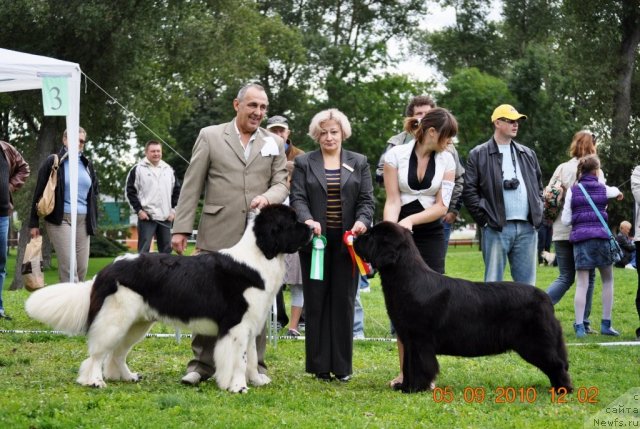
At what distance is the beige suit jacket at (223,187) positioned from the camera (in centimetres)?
676

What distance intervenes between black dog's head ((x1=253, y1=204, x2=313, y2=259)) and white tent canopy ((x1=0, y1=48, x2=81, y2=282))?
3597 millimetres

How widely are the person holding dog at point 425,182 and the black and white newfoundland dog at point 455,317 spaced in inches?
16.5

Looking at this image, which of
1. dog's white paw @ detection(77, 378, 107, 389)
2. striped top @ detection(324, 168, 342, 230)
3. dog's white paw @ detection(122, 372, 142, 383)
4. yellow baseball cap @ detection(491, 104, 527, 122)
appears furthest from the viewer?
yellow baseball cap @ detection(491, 104, 527, 122)

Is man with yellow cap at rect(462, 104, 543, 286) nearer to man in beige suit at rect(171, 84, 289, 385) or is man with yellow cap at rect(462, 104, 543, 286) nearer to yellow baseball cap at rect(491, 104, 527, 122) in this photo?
yellow baseball cap at rect(491, 104, 527, 122)

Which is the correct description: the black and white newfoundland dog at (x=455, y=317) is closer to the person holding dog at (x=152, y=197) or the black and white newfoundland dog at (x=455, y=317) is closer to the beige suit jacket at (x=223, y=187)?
the beige suit jacket at (x=223, y=187)

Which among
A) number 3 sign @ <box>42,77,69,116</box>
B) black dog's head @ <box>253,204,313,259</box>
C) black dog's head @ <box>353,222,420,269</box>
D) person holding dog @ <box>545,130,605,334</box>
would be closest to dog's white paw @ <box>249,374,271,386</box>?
black dog's head @ <box>253,204,313,259</box>

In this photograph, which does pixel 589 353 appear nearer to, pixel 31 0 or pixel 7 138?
pixel 31 0

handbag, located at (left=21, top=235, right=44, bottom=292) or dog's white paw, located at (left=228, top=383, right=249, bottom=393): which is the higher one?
handbag, located at (left=21, top=235, right=44, bottom=292)

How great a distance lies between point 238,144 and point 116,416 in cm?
246

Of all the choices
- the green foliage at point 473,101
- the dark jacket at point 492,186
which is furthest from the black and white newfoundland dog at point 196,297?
the green foliage at point 473,101

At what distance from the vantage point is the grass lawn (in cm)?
519

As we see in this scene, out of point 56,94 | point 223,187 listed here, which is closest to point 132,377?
point 223,187

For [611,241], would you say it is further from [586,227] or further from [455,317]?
[455,317]

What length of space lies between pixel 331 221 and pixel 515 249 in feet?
6.96
